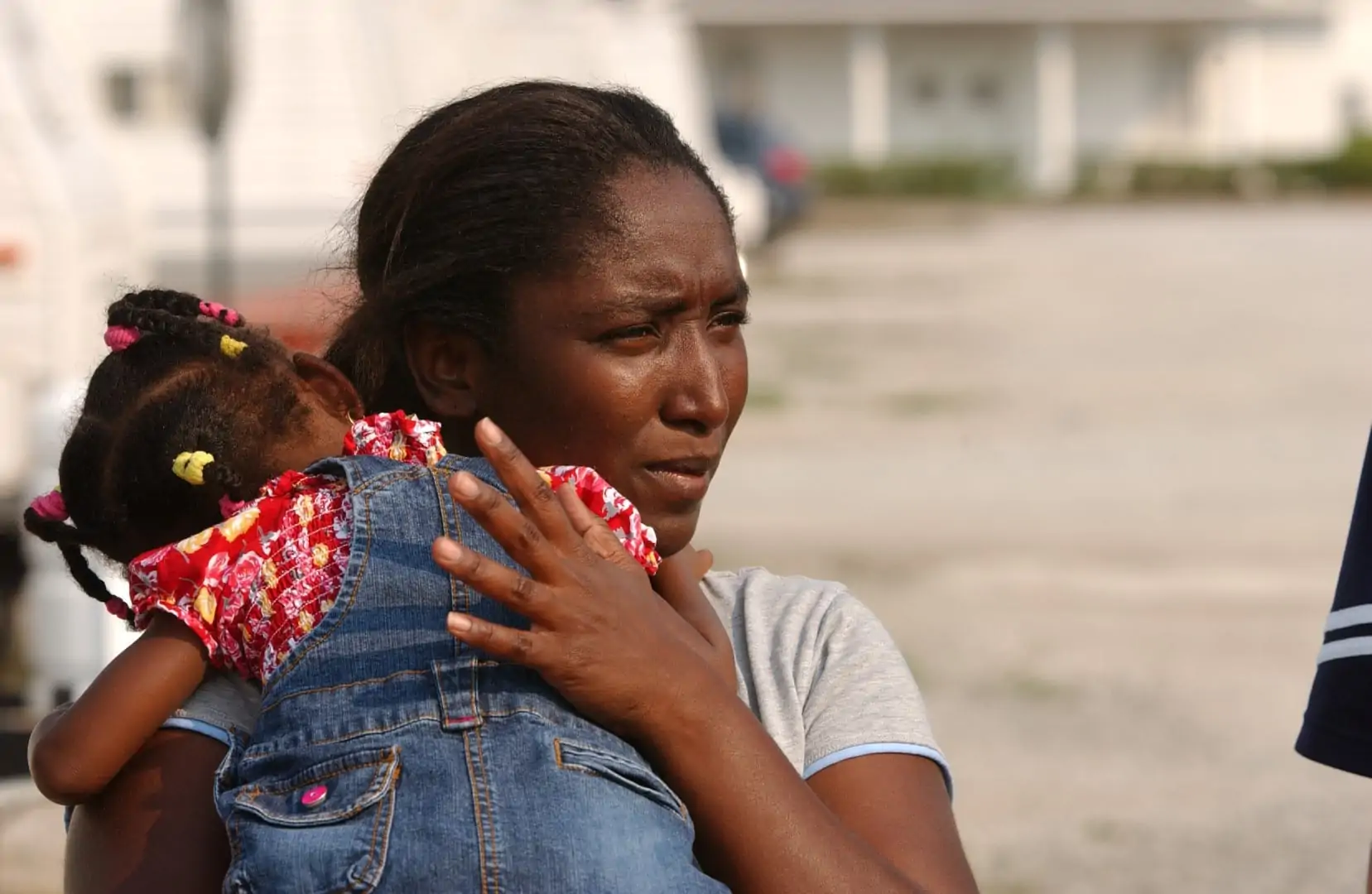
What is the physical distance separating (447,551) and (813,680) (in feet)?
2.18

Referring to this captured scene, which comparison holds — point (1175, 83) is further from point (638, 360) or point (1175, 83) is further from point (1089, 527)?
point (638, 360)

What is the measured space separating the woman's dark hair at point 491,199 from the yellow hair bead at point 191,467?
279 mm

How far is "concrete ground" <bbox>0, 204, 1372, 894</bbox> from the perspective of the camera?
21.0ft

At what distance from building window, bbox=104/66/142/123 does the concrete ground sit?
17.7 feet

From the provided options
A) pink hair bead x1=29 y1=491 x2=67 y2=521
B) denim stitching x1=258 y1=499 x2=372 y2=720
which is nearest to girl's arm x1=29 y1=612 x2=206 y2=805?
denim stitching x1=258 y1=499 x2=372 y2=720

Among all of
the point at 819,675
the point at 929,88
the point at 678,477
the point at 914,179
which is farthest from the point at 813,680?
the point at 929,88

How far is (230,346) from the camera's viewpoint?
218 centimetres

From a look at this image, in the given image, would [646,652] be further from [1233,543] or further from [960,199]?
[960,199]

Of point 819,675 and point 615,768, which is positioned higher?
point 615,768

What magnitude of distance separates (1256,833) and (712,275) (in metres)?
4.84

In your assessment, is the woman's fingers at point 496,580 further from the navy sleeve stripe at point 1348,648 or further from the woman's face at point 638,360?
the navy sleeve stripe at point 1348,648

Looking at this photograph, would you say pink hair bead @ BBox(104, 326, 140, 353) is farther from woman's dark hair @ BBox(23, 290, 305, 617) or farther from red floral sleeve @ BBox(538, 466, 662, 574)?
red floral sleeve @ BBox(538, 466, 662, 574)

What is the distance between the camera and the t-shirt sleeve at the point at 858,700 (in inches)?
83.0

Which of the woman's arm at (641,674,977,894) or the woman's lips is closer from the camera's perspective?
the woman's arm at (641,674,977,894)
